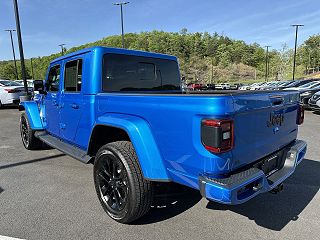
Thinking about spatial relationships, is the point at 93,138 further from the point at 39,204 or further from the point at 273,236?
the point at 273,236

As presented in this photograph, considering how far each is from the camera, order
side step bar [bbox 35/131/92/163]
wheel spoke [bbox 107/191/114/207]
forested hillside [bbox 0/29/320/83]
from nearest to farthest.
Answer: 1. wheel spoke [bbox 107/191/114/207]
2. side step bar [bbox 35/131/92/163]
3. forested hillside [bbox 0/29/320/83]

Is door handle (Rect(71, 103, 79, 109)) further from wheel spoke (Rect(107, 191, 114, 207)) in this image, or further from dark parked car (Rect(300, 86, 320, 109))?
dark parked car (Rect(300, 86, 320, 109))

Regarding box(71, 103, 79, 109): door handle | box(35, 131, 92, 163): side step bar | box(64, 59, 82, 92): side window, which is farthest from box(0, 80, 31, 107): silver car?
box(71, 103, 79, 109): door handle

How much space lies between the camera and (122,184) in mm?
3107

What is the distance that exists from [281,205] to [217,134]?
1962mm

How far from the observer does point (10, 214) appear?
339cm

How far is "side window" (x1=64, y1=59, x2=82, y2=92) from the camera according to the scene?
401 cm

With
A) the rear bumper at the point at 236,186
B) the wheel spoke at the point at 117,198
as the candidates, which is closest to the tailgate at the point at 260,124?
the rear bumper at the point at 236,186

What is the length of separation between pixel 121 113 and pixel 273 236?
6.64 ft

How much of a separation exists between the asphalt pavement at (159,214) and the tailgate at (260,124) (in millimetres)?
829

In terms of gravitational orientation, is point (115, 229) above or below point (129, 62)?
below

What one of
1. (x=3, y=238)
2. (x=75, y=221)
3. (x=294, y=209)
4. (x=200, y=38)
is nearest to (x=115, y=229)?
(x=75, y=221)

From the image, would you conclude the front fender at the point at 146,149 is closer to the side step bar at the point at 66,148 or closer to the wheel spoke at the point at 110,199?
the wheel spoke at the point at 110,199

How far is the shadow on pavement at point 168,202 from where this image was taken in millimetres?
3158
